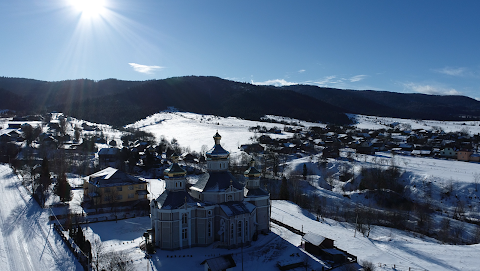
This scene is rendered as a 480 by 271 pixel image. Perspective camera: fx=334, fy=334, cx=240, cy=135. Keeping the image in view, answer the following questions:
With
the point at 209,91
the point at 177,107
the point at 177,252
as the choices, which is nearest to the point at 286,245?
the point at 177,252

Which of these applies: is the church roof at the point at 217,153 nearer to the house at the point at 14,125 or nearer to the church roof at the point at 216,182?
the church roof at the point at 216,182

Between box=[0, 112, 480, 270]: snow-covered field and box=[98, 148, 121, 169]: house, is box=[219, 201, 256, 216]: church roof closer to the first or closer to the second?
box=[0, 112, 480, 270]: snow-covered field

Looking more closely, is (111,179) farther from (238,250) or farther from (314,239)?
(314,239)

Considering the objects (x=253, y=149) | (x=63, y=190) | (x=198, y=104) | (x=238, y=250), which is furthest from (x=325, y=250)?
(x=198, y=104)

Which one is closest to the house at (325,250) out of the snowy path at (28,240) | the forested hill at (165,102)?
the snowy path at (28,240)

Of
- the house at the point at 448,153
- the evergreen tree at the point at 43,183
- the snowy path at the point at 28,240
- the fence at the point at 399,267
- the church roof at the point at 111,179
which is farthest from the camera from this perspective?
the house at the point at 448,153

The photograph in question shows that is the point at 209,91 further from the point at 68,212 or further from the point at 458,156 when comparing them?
the point at 68,212

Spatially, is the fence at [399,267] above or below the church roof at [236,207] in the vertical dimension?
below

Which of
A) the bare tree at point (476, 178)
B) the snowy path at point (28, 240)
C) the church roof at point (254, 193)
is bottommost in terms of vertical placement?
the snowy path at point (28, 240)
